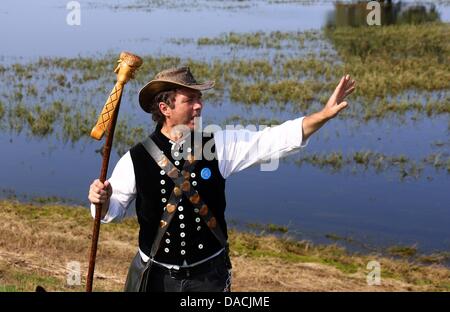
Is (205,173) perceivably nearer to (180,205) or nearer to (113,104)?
(180,205)

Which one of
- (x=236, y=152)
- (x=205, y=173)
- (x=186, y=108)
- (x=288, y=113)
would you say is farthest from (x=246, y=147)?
(x=288, y=113)

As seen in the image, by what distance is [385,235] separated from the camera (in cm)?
1088

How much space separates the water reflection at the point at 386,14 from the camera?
140 feet

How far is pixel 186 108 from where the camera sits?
3.87 metres

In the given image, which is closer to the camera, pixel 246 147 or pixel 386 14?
pixel 246 147

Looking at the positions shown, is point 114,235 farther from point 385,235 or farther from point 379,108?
point 379,108

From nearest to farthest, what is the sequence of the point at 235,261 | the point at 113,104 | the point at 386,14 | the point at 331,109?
1. the point at 331,109
2. the point at 113,104
3. the point at 235,261
4. the point at 386,14

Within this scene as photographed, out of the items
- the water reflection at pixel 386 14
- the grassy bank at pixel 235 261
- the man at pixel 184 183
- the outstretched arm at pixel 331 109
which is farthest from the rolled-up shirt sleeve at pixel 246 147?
the water reflection at pixel 386 14

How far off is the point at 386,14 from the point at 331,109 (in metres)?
47.4

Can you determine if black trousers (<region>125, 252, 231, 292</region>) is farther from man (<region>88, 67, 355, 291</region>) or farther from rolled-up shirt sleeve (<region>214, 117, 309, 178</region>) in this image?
rolled-up shirt sleeve (<region>214, 117, 309, 178</region>)

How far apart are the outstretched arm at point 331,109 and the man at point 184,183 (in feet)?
0.36

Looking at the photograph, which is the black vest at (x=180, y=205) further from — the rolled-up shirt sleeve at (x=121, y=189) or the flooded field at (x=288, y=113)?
the flooded field at (x=288, y=113)

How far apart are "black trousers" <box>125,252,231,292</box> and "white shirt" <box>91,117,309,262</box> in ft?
0.37

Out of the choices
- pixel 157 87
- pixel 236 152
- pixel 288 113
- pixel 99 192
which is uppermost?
pixel 157 87
